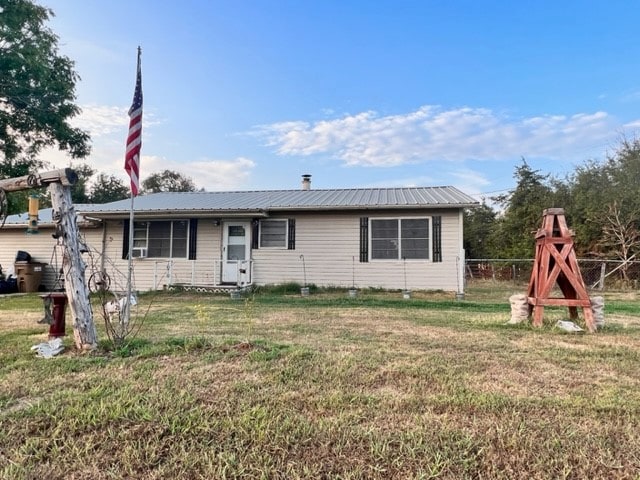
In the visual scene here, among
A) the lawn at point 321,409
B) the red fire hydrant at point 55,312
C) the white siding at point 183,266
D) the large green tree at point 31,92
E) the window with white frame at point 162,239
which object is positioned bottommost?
the lawn at point 321,409

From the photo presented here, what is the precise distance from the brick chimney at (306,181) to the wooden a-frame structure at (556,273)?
10.2 metres

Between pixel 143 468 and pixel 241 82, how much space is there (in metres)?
10.7

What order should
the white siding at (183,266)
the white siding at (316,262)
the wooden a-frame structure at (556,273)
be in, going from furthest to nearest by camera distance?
1. the white siding at (183,266)
2. the white siding at (316,262)
3. the wooden a-frame structure at (556,273)

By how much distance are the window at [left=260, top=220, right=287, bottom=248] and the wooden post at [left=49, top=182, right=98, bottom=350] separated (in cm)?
753

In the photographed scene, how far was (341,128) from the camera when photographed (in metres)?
15.1

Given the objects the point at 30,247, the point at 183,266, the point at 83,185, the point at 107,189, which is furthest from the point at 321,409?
the point at 83,185

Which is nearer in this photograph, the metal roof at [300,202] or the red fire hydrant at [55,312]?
the red fire hydrant at [55,312]

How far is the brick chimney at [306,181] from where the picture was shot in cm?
1488

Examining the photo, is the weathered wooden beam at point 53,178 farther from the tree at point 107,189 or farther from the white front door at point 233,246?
the tree at point 107,189

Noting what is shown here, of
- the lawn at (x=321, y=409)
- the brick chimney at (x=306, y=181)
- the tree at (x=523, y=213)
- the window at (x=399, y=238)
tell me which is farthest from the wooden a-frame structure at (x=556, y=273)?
the tree at (x=523, y=213)

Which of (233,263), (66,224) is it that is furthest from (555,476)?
(233,263)

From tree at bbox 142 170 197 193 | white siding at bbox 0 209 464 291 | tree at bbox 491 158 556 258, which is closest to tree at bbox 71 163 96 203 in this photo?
tree at bbox 142 170 197 193

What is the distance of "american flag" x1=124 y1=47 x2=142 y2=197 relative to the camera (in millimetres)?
4664

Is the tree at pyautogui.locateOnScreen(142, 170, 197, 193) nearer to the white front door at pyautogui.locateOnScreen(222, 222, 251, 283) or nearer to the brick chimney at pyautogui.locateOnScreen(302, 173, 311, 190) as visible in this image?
the brick chimney at pyautogui.locateOnScreen(302, 173, 311, 190)
